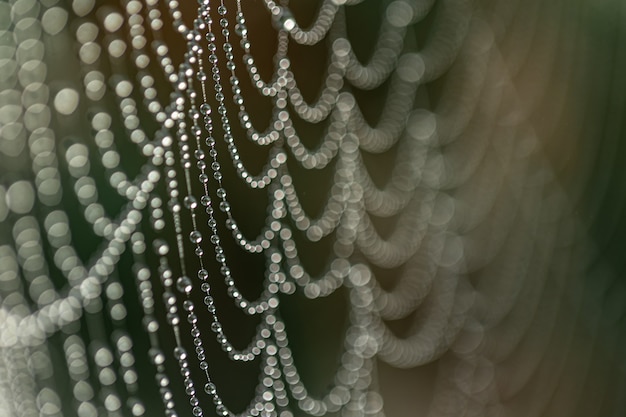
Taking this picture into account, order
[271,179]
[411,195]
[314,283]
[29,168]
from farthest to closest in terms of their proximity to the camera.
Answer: [411,195] < [314,283] < [271,179] < [29,168]

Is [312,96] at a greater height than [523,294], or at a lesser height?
greater

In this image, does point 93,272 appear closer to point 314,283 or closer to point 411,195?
point 314,283

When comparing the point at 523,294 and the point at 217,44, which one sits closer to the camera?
the point at 217,44

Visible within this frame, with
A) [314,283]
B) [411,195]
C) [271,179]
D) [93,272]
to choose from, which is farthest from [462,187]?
[93,272]

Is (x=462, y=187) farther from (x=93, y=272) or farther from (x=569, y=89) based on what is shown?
(x=93, y=272)

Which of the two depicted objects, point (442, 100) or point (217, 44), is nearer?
point (217, 44)

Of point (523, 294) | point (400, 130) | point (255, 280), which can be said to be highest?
point (400, 130)

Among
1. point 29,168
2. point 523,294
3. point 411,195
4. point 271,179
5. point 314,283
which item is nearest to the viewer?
point 29,168

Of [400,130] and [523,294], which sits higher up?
[400,130]

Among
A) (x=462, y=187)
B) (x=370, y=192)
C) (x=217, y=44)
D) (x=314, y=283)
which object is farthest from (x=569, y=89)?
(x=217, y=44)
